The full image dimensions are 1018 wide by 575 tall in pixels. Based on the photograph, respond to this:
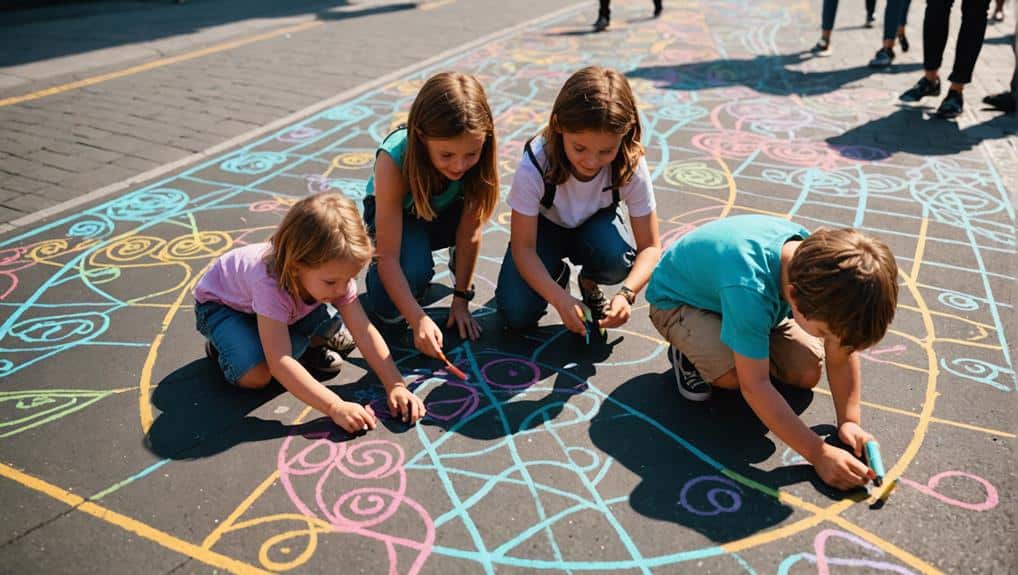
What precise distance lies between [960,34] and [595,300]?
3589 millimetres

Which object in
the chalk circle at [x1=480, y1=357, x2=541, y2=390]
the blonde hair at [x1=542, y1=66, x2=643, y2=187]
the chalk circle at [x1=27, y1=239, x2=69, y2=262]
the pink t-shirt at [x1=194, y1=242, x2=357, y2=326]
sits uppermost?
the blonde hair at [x1=542, y1=66, x2=643, y2=187]

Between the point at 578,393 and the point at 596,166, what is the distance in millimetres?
759

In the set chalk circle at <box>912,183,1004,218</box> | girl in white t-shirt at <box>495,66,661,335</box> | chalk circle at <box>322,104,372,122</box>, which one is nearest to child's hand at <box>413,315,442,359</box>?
girl in white t-shirt at <box>495,66,661,335</box>

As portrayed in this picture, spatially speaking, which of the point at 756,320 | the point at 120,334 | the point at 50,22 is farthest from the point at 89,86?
the point at 756,320

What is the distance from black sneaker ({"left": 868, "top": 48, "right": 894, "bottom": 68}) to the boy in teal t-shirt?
4978mm

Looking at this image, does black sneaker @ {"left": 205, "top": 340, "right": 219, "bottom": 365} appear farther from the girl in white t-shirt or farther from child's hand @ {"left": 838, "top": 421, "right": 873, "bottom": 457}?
child's hand @ {"left": 838, "top": 421, "right": 873, "bottom": 457}

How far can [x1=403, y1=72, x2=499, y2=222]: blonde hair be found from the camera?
2.44 metres

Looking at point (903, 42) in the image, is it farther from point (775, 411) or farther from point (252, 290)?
point (252, 290)

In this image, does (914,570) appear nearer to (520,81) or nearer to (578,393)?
(578,393)

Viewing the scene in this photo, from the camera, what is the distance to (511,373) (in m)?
2.66

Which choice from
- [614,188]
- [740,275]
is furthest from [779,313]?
[614,188]

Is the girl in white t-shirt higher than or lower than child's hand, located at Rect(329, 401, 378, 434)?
higher

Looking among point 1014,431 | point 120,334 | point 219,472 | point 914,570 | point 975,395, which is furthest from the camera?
point 120,334

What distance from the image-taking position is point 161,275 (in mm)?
3250
